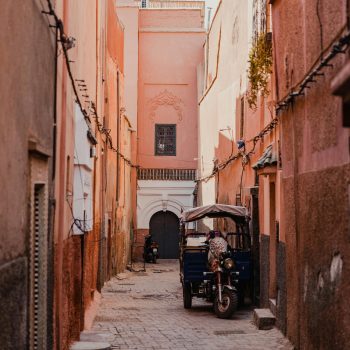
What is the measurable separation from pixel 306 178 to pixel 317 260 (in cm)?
126

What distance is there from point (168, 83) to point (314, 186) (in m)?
29.2

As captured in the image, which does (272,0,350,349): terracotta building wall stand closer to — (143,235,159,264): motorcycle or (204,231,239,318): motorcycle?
(204,231,239,318): motorcycle

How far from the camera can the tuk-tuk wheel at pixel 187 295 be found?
1636 centimetres

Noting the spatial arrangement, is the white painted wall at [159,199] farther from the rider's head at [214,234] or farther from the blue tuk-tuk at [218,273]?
the rider's head at [214,234]

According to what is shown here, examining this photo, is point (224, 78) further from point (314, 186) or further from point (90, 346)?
point (314, 186)

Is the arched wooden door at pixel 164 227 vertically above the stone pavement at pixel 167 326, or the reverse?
the arched wooden door at pixel 164 227

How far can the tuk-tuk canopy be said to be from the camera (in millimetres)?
17234

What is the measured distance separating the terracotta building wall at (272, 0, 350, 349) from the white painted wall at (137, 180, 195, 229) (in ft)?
80.1

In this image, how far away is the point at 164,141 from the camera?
37.3 metres

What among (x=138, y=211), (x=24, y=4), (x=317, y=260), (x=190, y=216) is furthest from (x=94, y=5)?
(x=138, y=211)

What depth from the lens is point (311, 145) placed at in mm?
9188

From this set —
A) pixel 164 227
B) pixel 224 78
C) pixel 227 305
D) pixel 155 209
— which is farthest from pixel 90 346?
pixel 164 227

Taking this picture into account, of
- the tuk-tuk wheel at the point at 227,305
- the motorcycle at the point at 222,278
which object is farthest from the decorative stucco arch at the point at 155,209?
the tuk-tuk wheel at the point at 227,305

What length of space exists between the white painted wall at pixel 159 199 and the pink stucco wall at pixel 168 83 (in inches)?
43.7
